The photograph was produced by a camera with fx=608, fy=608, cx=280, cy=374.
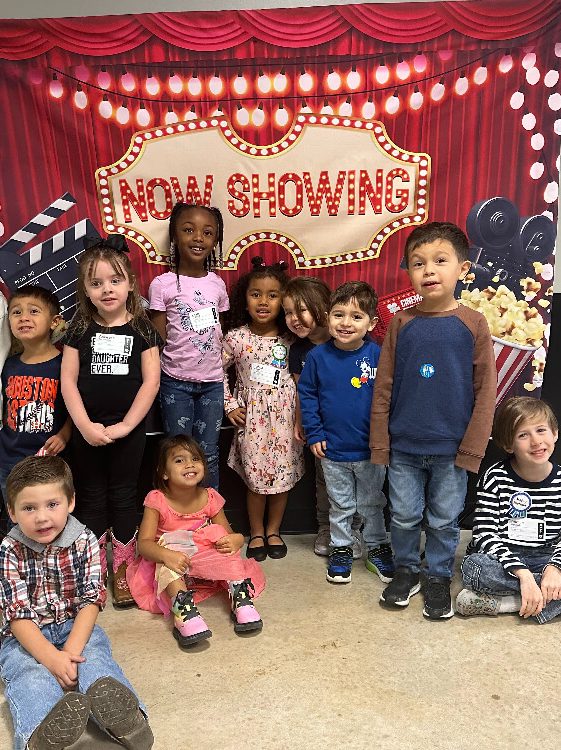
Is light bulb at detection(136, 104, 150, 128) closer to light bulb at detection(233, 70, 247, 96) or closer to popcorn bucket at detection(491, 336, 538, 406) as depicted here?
light bulb at detection(233, 70, 247, 96)

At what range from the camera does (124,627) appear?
85.3 inches

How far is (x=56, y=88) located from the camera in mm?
2455

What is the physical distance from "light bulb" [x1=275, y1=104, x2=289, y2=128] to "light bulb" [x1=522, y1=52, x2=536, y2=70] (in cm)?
98

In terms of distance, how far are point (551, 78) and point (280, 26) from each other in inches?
43.8

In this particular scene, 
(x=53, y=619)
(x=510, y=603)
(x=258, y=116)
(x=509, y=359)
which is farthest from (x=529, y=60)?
(x=53, y=619)

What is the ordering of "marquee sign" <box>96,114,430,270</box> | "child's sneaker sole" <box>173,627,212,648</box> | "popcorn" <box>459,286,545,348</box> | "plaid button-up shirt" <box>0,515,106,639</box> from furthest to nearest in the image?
"popcorn" <box>459,286,545,348</box>
"marquee sign" <box>96,114,430,270</box>
"child's sneaker sole" <box>173,627,212,648</box>
"plaid button-up shirt" <box>0,515,106,639</box>

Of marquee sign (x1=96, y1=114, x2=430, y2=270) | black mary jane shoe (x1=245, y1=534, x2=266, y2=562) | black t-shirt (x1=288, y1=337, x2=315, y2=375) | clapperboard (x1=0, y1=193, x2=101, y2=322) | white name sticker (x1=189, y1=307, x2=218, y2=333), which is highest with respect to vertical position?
marquee sign (x1=96, y1=114, x2=430, y2=270)

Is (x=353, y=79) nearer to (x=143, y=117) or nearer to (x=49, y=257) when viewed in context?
(x=143, y=117)

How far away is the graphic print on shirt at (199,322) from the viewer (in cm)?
246

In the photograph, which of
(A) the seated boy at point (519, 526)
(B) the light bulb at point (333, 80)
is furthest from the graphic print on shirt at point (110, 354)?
(A) the seated boy at point (519, 526)

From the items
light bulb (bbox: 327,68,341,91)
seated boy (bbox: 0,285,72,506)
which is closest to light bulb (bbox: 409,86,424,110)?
light bulb (bbox: 327,68,341,91)

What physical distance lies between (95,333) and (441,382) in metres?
1.27

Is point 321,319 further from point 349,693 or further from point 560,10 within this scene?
point 560,10

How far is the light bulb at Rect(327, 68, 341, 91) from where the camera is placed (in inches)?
97.0
